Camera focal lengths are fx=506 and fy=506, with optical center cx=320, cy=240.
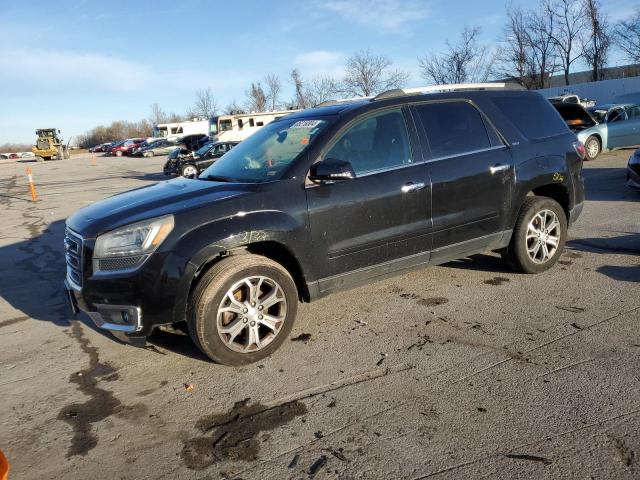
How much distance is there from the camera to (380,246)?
418 centimetres

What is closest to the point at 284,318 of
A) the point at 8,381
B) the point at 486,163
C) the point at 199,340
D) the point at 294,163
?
the point at 199,340

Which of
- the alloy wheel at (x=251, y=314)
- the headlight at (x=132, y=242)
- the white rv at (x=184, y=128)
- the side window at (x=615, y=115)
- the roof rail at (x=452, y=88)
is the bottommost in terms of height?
the alloy wheel at (x=251, y=314)

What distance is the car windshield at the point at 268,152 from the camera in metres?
4.09

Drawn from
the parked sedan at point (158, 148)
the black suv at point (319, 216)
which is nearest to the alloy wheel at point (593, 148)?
the black suv at point (319, 216)

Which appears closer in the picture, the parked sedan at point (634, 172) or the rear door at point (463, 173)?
the rear door at point (463, 173)

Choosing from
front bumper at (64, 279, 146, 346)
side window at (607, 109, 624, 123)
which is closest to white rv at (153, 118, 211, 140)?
side window at (607, 109, 624, 123)

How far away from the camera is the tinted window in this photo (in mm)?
5102

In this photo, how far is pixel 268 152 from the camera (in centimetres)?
442

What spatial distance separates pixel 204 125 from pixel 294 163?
5476cm

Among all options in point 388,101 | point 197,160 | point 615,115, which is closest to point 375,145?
point 388,101

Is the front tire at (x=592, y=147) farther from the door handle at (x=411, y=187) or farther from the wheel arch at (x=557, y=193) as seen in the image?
the door handle at (x=411, y=187)

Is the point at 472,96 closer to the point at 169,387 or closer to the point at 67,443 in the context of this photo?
the point at 169,387

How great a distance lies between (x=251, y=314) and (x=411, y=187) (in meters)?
1.71

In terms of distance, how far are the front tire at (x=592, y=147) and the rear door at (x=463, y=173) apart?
39.2 ft
